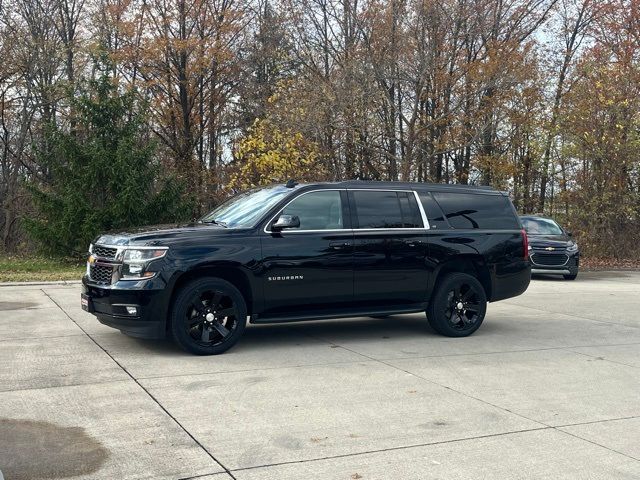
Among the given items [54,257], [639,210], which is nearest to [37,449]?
[54,257]

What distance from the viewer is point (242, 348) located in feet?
27.3

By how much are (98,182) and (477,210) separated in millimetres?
12372

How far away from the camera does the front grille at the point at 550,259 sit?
1919 centimetres

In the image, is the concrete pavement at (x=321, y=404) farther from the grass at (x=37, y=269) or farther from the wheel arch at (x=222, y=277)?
the grass at (x=37, y=269)

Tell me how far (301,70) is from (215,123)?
594 cm

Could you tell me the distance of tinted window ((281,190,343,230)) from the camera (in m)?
8.42

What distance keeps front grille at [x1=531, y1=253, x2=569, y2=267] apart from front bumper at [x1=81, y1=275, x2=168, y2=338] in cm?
1405

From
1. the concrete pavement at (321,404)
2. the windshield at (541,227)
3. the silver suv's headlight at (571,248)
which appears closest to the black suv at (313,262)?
the concrete pavement at (321,404)

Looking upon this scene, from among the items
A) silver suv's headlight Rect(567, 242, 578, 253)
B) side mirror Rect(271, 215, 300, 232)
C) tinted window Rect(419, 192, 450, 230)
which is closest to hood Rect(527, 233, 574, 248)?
silver suv's headlight Rect(567, 242, 578, 253)

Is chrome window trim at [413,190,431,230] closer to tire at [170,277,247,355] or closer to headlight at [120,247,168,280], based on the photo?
tire at [170,277,247,355]

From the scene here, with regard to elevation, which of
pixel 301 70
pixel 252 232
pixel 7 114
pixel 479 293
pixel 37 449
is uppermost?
pixel 301 70

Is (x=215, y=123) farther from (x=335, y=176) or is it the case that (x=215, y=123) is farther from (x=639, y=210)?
(x=639, y=210)

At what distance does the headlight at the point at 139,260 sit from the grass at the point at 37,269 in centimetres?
808

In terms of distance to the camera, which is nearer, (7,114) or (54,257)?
(54,257)
